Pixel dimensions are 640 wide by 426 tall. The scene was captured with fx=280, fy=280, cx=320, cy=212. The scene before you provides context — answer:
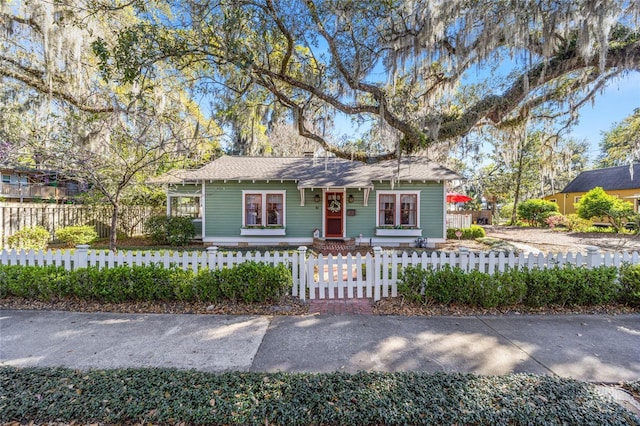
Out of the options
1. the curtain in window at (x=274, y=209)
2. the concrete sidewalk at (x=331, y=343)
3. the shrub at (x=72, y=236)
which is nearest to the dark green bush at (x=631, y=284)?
the concrete sidewalk at (x=331, y=343)

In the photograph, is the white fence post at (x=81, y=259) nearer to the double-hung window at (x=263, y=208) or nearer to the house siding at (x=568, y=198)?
the double-hung window at (x=263, y=208)

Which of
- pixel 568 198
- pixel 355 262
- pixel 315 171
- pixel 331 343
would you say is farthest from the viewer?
pixel 568 198

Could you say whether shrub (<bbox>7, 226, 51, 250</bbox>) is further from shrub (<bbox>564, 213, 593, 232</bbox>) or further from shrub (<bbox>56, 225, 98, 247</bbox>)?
shrub (<bbox>564, 213, 593, 232</bbox>)

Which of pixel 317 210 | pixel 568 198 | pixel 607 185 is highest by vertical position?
pixel 607 185

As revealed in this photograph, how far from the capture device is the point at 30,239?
361 inches

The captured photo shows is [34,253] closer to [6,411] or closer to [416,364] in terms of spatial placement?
[6,411]

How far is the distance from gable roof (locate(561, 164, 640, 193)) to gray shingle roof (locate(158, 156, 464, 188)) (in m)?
20.7

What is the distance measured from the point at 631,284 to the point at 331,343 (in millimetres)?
4998

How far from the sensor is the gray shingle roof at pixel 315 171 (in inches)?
422

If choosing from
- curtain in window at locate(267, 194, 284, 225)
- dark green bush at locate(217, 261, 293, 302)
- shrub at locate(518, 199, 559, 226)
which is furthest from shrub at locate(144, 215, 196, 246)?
shrub at locate(518, 199, 559, 226)

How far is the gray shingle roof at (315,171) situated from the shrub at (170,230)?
180 centimetres

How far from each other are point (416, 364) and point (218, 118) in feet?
22.6

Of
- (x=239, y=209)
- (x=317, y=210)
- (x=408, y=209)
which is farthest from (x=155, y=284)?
(x=408, y=209)

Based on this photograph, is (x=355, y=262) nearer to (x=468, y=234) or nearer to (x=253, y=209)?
(x=253, y=209)
